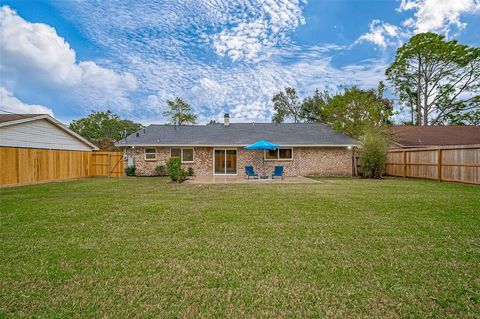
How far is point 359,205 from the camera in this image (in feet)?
24.0

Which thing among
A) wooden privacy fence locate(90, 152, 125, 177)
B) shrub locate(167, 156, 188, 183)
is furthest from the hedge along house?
shrub locate(167, 156, 188, 183)

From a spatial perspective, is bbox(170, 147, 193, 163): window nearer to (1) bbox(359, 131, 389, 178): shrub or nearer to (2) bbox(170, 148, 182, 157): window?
(2) bbox(170, 148, 182, 157): window

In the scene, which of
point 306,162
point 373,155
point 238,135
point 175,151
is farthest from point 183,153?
point 373,155

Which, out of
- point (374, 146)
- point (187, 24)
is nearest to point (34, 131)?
point (187, 24)

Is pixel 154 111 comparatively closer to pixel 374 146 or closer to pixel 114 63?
pixel 114 63

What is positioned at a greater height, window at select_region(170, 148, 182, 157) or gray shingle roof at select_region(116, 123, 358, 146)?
gray shingle roof at select_region(116, 123, 358, 146)

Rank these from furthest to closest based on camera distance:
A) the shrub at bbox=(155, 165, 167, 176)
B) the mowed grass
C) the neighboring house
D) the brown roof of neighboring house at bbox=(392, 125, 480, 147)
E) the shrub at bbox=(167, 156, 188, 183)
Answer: the brown roof of neighboring house at bbox=(392, 125, 480, 147) → the shrub at bbox=(155, 165, 167, 176) → the shrub at bbox=(167, 156, 188, 183) → the neighboring house → the mowed grass

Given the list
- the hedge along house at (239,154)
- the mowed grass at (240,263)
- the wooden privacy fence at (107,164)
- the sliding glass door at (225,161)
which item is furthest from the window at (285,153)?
the wooden privacy fence at (107,164)

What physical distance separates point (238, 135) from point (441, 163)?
1259 cm

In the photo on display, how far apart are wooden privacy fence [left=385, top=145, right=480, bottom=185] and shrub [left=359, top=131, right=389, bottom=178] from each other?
1.71m

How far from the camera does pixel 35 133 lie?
14445mm

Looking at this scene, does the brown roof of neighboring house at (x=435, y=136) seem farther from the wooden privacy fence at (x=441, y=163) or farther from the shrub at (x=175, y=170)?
the shrub at (x=175, y=170)

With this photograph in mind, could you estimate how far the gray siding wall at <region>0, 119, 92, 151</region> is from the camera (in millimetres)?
12641

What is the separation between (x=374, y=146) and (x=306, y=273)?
14788 mm
